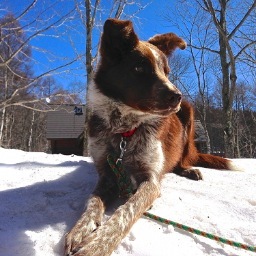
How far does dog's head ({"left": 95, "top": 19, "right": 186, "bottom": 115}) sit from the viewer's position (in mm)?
2576

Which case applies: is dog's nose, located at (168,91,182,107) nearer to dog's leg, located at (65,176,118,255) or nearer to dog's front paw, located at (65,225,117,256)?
dog's leg, located at (65,176,118,255)

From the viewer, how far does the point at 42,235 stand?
176 cm

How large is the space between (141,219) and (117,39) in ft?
5.80

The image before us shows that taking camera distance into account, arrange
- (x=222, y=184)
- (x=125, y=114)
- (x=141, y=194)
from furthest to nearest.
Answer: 1. (x=222, y=184)
2. (x=125, y=114)
3. (x=141, y=194)

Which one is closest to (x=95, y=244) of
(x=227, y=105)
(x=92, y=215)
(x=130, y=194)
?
(x=92, y=215)

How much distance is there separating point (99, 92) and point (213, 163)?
7.86 feet

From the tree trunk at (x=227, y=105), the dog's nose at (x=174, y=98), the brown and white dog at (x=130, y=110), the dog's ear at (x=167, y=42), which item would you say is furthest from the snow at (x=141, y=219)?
the tree trunk at (x=227, y=105)

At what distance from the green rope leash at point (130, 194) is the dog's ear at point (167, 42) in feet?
5.23

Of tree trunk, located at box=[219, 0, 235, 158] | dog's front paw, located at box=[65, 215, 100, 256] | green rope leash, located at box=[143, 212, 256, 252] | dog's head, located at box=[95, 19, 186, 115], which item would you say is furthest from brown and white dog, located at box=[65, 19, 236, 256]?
tree trunk, located at box=[219, 0, 235, 158]

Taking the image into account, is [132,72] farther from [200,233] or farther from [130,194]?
[200,233]

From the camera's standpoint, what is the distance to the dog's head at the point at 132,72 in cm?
258

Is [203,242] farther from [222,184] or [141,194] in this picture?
[222,184]

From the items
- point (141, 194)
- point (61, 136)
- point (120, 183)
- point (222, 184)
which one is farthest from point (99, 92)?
point (61, 136)

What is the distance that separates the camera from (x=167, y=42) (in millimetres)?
3576
